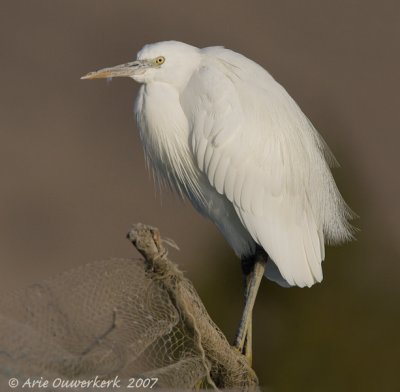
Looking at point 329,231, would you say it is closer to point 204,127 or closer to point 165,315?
point 204,127

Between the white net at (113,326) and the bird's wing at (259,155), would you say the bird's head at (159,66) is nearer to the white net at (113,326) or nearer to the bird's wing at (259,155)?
the bird's wing at (259,155)

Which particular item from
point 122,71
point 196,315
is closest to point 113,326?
point 196,315

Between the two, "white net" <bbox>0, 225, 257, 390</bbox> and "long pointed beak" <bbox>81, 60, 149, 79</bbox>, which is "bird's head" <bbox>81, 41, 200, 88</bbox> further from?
"white net" <bbox>0, 225, 257, 390</bbox>

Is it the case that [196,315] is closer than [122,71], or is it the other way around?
[196,315]

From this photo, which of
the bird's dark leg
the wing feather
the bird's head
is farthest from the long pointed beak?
the bird's dark leg

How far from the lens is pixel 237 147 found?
2504 millimetres

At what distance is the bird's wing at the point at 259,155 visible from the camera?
247 cm

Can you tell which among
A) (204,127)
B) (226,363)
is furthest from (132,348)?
(204,127)

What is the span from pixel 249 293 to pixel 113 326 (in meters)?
0.77

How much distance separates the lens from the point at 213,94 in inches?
96.0

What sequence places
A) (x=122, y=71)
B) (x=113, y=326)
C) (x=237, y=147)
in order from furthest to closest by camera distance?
(x=237, y=147)
(x=122, y=71)
(x=113, y=326)

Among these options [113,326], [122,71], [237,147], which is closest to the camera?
[113,326]

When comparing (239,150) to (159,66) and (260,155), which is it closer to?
(260,155)

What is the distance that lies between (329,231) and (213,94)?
632mm
